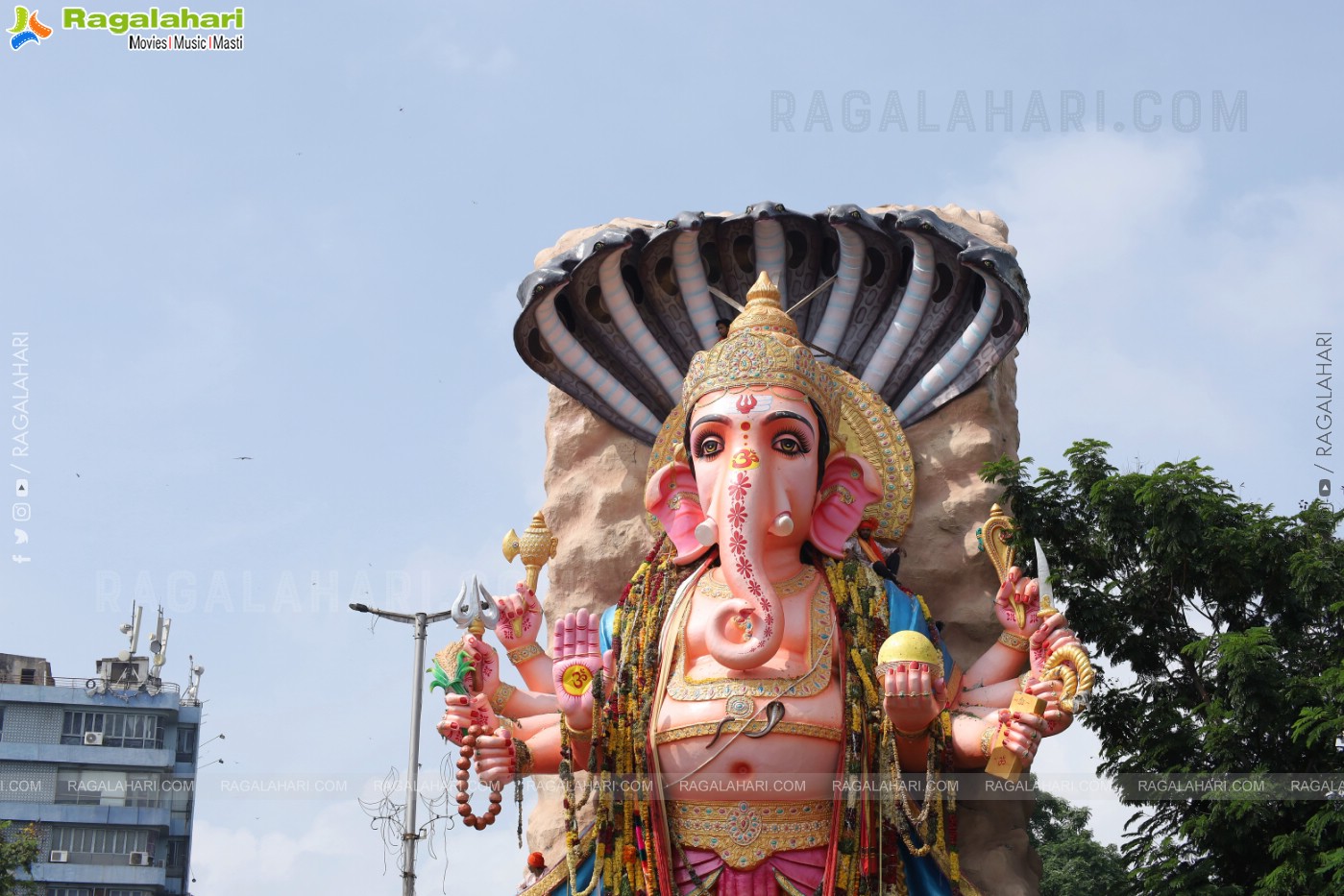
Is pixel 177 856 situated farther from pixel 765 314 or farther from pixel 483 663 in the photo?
pixel 765 314

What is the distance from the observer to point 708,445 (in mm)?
7203

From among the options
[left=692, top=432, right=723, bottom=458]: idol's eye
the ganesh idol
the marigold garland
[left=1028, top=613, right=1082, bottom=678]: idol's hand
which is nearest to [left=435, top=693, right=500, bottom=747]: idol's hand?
the ganesh idol

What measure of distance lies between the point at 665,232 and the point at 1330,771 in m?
3.88

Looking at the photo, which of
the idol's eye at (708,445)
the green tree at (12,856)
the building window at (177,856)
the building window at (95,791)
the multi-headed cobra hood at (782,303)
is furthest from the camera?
the building window at (177,856)

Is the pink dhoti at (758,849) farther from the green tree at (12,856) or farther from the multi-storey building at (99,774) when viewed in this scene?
the multi-storey building at (99,774)

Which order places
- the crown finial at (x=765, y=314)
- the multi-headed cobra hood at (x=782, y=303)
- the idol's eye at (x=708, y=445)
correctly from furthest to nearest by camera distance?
the multi-headed cobra hood at (x=782, y=303)
the crown finial at (x=765, y=314)
the idol's eye at (x=708, y=445)

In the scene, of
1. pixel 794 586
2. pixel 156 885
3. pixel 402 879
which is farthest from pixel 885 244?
pixel 156 885

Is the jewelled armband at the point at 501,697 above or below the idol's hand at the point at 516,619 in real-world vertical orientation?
below

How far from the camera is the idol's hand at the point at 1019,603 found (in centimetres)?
707

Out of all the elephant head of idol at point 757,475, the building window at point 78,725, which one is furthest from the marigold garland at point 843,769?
the building window at point 78,725

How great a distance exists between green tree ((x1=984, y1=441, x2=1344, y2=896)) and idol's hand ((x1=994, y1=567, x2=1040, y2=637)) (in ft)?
2.11

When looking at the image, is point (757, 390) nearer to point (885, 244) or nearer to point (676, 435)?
point (676, 435)

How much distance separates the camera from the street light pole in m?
11.7

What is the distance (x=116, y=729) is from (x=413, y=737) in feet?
42.9
